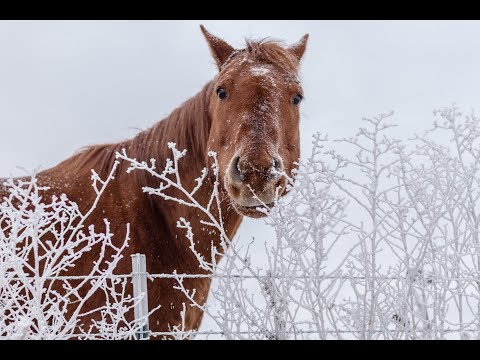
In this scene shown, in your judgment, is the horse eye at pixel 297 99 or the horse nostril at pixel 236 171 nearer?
the horse nostril at pixel 236 171

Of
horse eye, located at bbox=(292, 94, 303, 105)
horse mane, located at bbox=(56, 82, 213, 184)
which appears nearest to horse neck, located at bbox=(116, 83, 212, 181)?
horse mane, located at bbox=(56, 82, 213, 184)

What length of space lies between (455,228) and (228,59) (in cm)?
243

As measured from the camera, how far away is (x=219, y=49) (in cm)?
484

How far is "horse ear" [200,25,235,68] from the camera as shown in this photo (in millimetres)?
4819

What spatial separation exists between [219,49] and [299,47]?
798mm

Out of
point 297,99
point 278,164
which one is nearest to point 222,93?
point 297,99

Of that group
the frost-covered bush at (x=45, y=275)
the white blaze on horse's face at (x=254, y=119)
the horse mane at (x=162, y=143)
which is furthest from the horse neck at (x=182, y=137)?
the frost-covered bush at (x=45, y=275)

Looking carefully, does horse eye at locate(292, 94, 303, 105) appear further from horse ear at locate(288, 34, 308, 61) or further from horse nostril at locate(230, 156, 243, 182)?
horse nostril at locate(230, 156, 243, 182)

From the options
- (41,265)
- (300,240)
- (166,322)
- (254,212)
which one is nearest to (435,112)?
(300,240)

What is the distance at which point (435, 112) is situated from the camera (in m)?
3.15

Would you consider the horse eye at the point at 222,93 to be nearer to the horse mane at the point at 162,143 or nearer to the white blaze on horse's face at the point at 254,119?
the white blaze on horse's face at the point at 254,119

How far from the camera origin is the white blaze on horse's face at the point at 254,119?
373 centimetres
